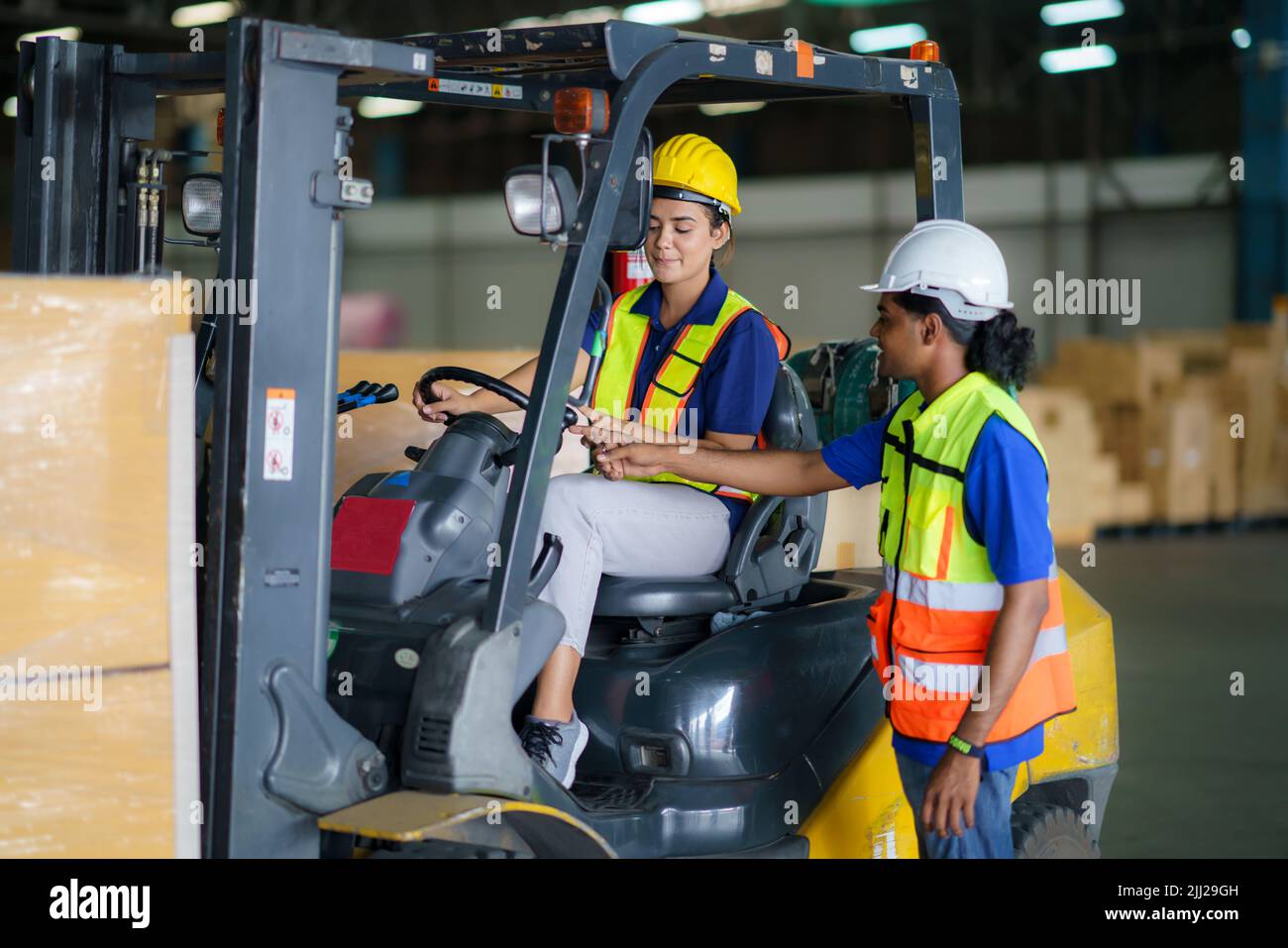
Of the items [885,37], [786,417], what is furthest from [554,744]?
[885,37]

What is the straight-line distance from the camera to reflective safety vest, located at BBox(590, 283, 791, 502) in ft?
11.7

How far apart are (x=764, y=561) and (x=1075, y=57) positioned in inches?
704

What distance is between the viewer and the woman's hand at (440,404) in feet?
11.6

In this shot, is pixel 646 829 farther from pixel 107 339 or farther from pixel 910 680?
pixel 107 339

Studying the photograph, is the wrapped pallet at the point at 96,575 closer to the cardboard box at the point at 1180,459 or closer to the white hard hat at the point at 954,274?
the white hard hat at the point at 954,274

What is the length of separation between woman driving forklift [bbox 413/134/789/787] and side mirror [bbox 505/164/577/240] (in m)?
0.56

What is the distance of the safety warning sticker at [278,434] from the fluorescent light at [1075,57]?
18735mm

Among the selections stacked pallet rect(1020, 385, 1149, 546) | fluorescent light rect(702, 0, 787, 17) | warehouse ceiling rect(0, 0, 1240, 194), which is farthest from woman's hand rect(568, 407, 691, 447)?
fluorescent light rect(702, 0, 787, 17)

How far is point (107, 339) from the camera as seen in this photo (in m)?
2.51

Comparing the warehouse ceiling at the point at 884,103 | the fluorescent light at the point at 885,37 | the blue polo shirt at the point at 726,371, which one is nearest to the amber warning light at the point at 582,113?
the blue polo shirt at the point at 726,371

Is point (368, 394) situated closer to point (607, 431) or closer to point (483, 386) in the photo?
point (483, 386)

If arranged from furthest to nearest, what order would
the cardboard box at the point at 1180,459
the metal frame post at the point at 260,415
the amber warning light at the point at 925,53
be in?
the cardboard box at the point at 1180,459 < the amber warning light at the point at 925,53 < the metal frame post at the point at 260,415

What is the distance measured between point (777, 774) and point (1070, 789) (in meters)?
0.89
